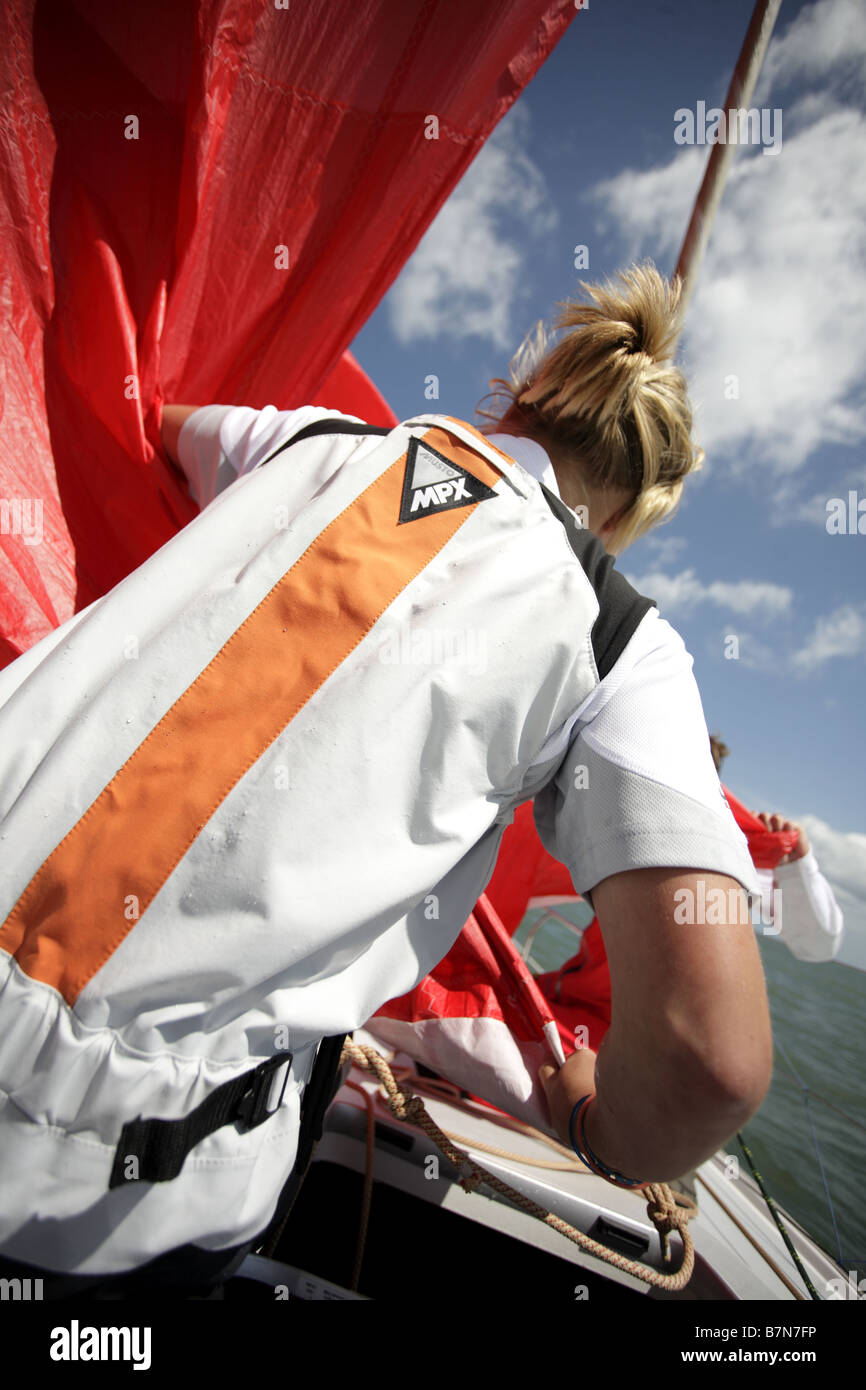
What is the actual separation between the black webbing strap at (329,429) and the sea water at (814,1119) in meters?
1.13

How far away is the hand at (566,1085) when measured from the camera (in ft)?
3.10

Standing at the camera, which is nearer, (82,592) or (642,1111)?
(642,1111)

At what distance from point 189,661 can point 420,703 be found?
0.23 m

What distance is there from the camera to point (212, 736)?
593 mm

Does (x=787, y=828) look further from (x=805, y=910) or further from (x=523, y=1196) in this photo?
(x=523, y=1196)

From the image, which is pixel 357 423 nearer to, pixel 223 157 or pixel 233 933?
pixel 233 933

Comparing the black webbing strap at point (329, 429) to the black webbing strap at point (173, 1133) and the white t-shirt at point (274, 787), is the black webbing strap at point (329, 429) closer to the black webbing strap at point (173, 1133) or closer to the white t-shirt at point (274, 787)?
the white t-shirt at point (274, 787)

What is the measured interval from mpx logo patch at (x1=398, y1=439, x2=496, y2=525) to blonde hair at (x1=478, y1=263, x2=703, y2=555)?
478 millimetres

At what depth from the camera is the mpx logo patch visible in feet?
2.33

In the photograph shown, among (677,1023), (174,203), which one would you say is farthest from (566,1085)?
(174,203)

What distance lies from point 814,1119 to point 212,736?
33.8 feet

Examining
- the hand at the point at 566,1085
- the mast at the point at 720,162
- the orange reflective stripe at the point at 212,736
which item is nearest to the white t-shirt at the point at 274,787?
the orange reflective stripe at the point at 212,736
